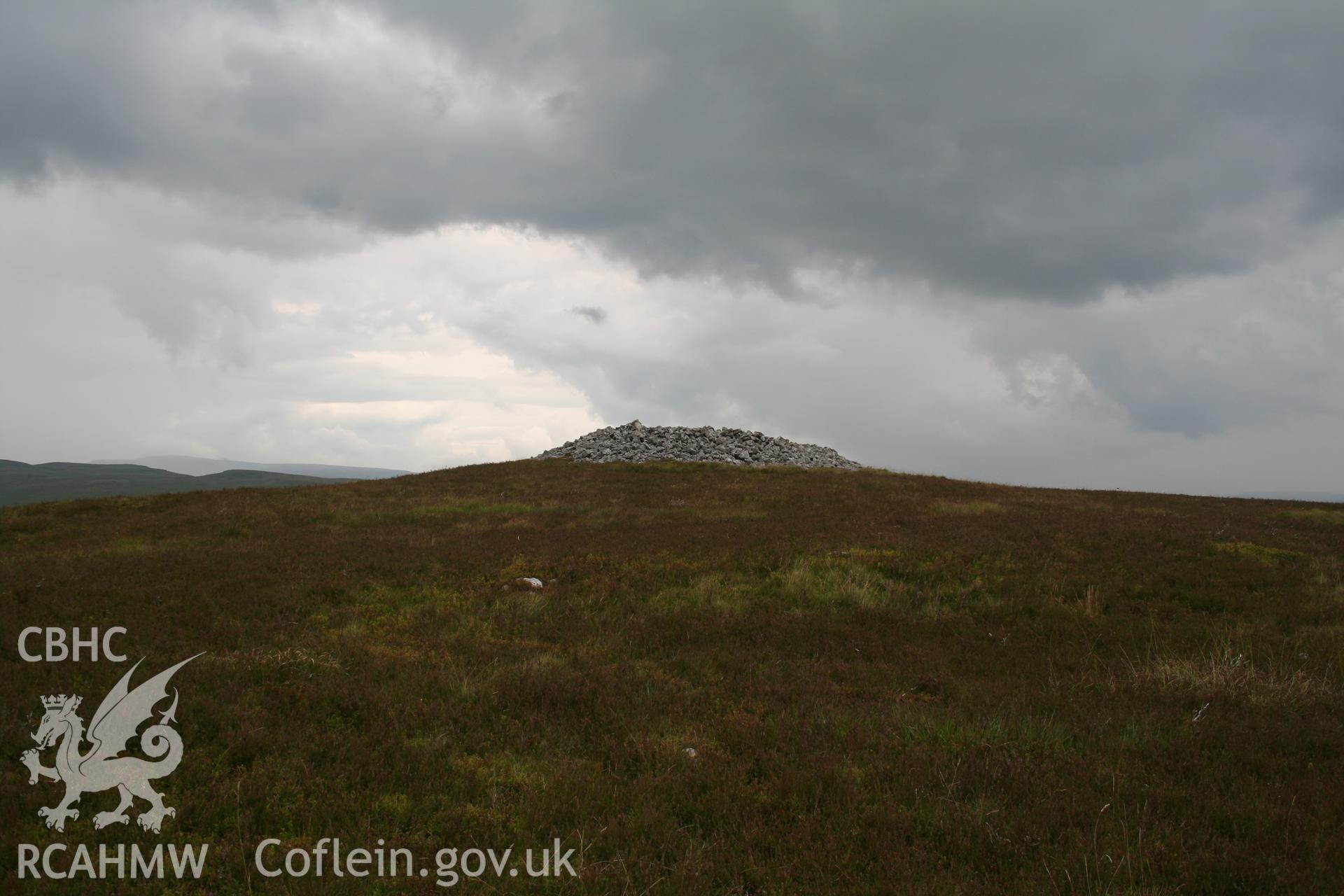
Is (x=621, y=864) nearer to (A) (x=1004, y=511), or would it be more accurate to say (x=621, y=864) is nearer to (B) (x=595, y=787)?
(B) (x=595, y=787)

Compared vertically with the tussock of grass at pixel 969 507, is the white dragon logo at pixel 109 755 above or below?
below

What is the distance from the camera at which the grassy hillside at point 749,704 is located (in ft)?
18.4

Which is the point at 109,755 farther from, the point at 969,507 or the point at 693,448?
the point at 693,448

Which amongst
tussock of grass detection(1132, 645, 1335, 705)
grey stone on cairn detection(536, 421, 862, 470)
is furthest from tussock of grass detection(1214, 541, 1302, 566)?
grey stone on cairn detection(536, 421, 862, 470)

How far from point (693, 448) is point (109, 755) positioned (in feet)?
132

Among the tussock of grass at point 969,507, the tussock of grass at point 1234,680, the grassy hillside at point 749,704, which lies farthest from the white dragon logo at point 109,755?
the tussock of grass at point 969,507

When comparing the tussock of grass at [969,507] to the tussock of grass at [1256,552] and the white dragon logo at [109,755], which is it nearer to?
the tussock of grass at [1256,552]

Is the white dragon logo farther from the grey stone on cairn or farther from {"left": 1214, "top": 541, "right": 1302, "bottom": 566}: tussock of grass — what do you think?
the grey stone on cairn

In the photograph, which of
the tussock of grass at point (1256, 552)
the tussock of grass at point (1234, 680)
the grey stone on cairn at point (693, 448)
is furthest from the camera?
the grey stone on cairn at point (693, 448)

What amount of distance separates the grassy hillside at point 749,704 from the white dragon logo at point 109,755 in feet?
0.51

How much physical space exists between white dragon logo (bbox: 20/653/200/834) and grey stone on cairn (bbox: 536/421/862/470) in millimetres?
34782

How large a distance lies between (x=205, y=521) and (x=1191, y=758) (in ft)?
87.3

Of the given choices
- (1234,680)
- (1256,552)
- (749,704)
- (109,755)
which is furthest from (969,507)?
(109,755)

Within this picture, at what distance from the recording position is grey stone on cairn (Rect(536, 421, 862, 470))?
1772 inches
